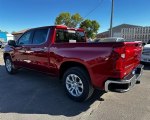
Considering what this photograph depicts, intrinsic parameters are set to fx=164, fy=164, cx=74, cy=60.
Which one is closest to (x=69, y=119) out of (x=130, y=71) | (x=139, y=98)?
(x=130, y=71)

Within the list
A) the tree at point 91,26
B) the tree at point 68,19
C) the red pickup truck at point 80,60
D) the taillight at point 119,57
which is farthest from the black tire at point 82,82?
the tree at point 68,19

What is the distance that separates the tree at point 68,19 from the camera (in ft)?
154

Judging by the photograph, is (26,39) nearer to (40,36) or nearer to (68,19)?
(40,36)

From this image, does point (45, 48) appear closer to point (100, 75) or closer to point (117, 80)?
point (100, 75)

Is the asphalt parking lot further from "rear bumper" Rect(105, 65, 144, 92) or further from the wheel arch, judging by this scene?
the wheel arch

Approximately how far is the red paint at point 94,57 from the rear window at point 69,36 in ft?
0.51

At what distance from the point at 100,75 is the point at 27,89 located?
2587 millimetres

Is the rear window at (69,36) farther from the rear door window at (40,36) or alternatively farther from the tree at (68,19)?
the tree at (68,19)

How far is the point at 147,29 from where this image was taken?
840 inches

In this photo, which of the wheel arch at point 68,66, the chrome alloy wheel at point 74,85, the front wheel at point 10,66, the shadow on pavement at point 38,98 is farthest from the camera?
the front wheel at point 10,66

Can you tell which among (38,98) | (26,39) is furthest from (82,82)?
(26,39)

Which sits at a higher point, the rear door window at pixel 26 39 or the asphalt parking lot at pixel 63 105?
the rear door window at pixel 26 39

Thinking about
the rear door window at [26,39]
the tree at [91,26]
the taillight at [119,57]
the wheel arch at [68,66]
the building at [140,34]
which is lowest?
the wheel arch at [68,66]

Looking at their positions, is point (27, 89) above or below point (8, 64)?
below
